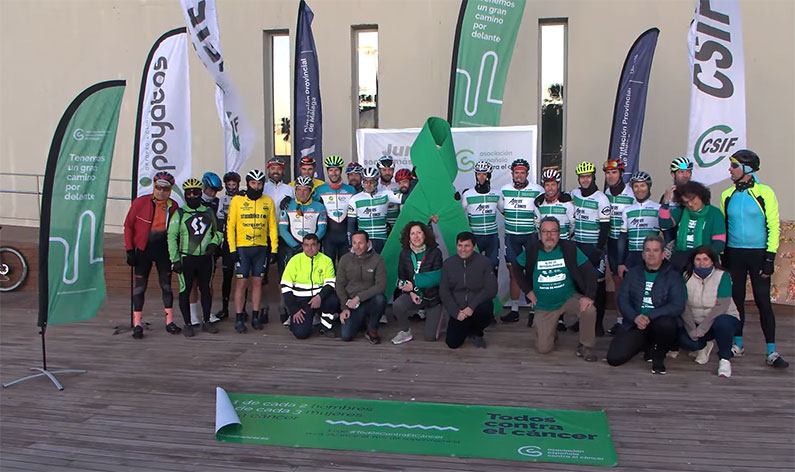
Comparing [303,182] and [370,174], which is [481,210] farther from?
[303,182]

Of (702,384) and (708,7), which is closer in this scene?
(702,384)

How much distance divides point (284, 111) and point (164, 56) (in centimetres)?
426

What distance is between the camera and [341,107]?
1068 centimetres

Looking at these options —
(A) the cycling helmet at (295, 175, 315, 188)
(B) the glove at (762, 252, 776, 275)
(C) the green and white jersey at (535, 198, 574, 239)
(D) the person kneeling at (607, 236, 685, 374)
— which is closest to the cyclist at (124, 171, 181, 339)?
(A) the cycling helmet at (295, 175, 315, 188)

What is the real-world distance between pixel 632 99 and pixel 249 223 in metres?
5.10

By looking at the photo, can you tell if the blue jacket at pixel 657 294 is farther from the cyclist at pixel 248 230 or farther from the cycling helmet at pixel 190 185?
the cycling helmet at pixel 190 185

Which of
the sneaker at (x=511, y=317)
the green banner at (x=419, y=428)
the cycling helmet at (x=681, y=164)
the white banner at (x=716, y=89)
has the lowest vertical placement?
the green banner at (x=419, y=428)

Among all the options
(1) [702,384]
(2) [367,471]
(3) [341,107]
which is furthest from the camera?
(3) [341,107]

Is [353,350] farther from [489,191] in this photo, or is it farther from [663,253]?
[663,253]

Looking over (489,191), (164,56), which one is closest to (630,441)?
(489,191)

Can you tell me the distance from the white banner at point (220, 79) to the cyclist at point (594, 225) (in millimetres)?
3932

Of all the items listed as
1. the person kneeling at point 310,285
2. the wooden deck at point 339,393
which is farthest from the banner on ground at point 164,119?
the wooden deck at point 339,393

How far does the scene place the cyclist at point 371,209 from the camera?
6824mm

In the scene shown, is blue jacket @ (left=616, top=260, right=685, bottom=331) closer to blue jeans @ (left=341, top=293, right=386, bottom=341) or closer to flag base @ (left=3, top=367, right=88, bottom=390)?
blue jeans @ (left=341, top=293, right=386, bottom=341)
